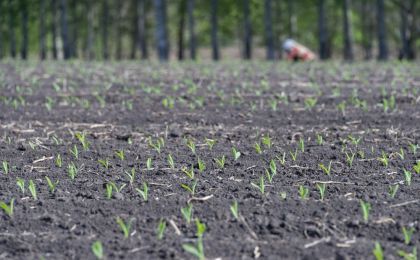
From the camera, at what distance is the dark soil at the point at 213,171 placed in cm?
354

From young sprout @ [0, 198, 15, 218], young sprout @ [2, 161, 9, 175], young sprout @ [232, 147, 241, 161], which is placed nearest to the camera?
young sprout @ [0, 198, 15, 218]

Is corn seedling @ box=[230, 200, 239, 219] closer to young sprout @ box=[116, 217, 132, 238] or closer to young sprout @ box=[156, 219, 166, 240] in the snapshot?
young sprout @ box=[156, 219, 166, 240]

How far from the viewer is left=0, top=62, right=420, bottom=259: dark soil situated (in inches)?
139

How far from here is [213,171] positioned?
16.7 ft

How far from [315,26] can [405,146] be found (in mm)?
40840

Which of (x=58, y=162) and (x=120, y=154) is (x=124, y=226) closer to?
(x=58, y=162)

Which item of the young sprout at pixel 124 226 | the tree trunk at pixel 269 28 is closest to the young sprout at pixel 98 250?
the young sprout at pixel 124 226

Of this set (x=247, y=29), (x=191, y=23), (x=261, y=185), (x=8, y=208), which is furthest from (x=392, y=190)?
(x=247, y=29)

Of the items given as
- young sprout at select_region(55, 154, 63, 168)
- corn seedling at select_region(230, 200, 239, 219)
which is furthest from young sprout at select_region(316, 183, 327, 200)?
young sprout at select_region(55, 154, 63, 168)

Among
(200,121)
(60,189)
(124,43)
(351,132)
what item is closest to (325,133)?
(351,132)

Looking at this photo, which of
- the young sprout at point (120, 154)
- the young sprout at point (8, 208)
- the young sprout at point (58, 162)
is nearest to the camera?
the young sprout at point (8, 208)

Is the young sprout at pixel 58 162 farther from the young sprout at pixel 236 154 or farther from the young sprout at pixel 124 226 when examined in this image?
the young sprout at pixel 124 226

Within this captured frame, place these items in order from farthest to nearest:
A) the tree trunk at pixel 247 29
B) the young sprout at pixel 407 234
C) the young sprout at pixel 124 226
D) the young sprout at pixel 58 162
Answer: the tree trunk at pixel 247 29, the young sprout at pixel 58 162, the young sprout at pixel 124 226, the young sprout at pixel 407 234

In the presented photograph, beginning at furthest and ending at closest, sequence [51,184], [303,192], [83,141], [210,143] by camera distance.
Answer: [210,143] → [83,141] → [51,184] → [303,192]
